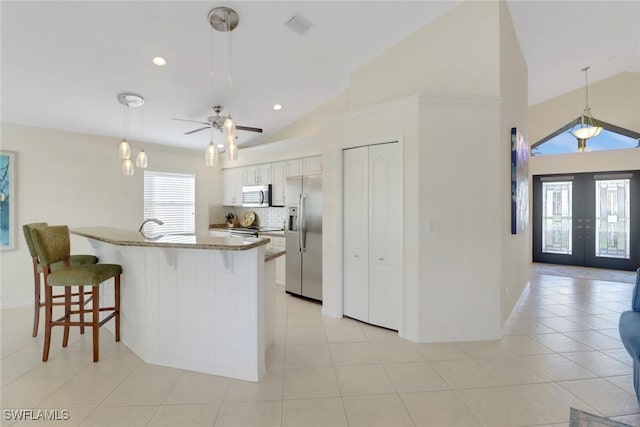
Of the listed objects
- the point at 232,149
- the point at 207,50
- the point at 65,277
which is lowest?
the point at 65,277

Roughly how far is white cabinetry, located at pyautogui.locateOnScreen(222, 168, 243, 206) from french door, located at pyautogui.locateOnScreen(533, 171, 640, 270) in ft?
21.9

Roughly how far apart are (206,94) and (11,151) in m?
2.75

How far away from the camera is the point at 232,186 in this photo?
21.4 feet

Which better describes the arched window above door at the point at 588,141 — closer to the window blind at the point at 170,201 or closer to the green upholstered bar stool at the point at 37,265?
the window blind at the point at 170,201

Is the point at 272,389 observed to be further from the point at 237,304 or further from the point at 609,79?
the point at 609,79

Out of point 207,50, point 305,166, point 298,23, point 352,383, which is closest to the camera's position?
point 352,383

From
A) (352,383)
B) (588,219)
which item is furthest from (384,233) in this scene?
(588,219)

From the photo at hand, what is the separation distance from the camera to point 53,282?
2641 mm

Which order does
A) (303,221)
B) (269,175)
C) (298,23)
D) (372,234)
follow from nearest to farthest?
(298,23) → (372,234) → (303,221) → (269,175)

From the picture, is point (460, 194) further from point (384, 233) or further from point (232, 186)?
point (232, 186)

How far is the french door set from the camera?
6082 millimetres

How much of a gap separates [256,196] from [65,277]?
139 inches

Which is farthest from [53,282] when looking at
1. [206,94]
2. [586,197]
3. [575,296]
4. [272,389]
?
[586,197]

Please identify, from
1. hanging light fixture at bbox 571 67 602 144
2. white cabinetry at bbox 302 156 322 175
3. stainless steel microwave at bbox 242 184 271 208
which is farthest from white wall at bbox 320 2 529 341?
hanging light fixture at bbox 571 67 602 144
